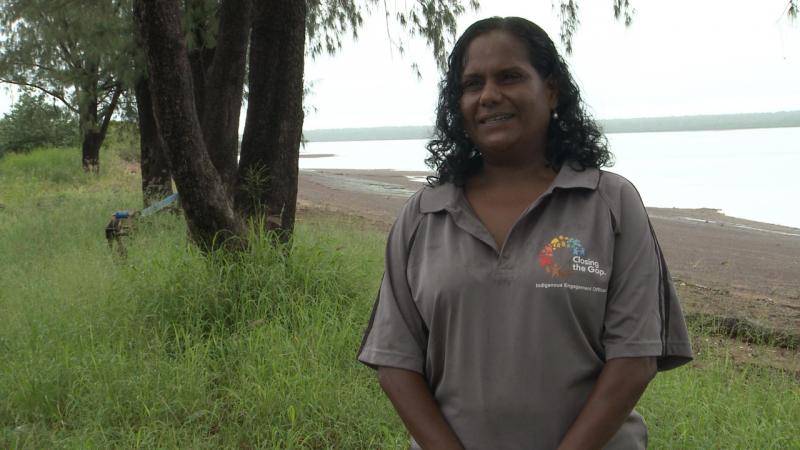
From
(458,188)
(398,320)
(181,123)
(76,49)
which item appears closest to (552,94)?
(458,188)

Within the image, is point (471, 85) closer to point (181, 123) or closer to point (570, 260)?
point (570, 260)

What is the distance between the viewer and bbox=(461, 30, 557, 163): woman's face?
1.98m

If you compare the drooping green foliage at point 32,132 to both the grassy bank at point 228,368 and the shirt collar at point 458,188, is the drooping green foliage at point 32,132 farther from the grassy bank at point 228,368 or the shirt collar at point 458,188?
the shirt collar at point 458,188

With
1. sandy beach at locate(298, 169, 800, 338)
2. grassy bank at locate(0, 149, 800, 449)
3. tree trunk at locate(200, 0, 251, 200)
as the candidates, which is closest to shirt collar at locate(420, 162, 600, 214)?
grassy bank at locate(0, 149, 800, 449)

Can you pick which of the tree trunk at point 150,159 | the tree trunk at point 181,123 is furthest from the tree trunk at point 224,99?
the tree trunk at point 150,159

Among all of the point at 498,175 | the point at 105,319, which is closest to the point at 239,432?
the point at 105,319

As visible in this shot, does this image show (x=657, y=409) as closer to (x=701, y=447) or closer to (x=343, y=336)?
(x=701, y=447)

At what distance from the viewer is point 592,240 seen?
1803 millimetres

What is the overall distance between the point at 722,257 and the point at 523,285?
12017mm

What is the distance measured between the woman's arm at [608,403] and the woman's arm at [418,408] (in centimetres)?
27

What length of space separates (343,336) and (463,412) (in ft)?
9.83

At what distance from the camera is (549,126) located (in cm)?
209

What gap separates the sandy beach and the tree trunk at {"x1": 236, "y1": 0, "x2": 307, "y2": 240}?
148 inches

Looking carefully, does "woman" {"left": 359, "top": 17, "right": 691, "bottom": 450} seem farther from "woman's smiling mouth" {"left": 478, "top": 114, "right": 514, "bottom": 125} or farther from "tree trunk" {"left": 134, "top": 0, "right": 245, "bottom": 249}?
"tree trunk" {"left": 134, "top": 0, "right": 245, "bottom": 249}
